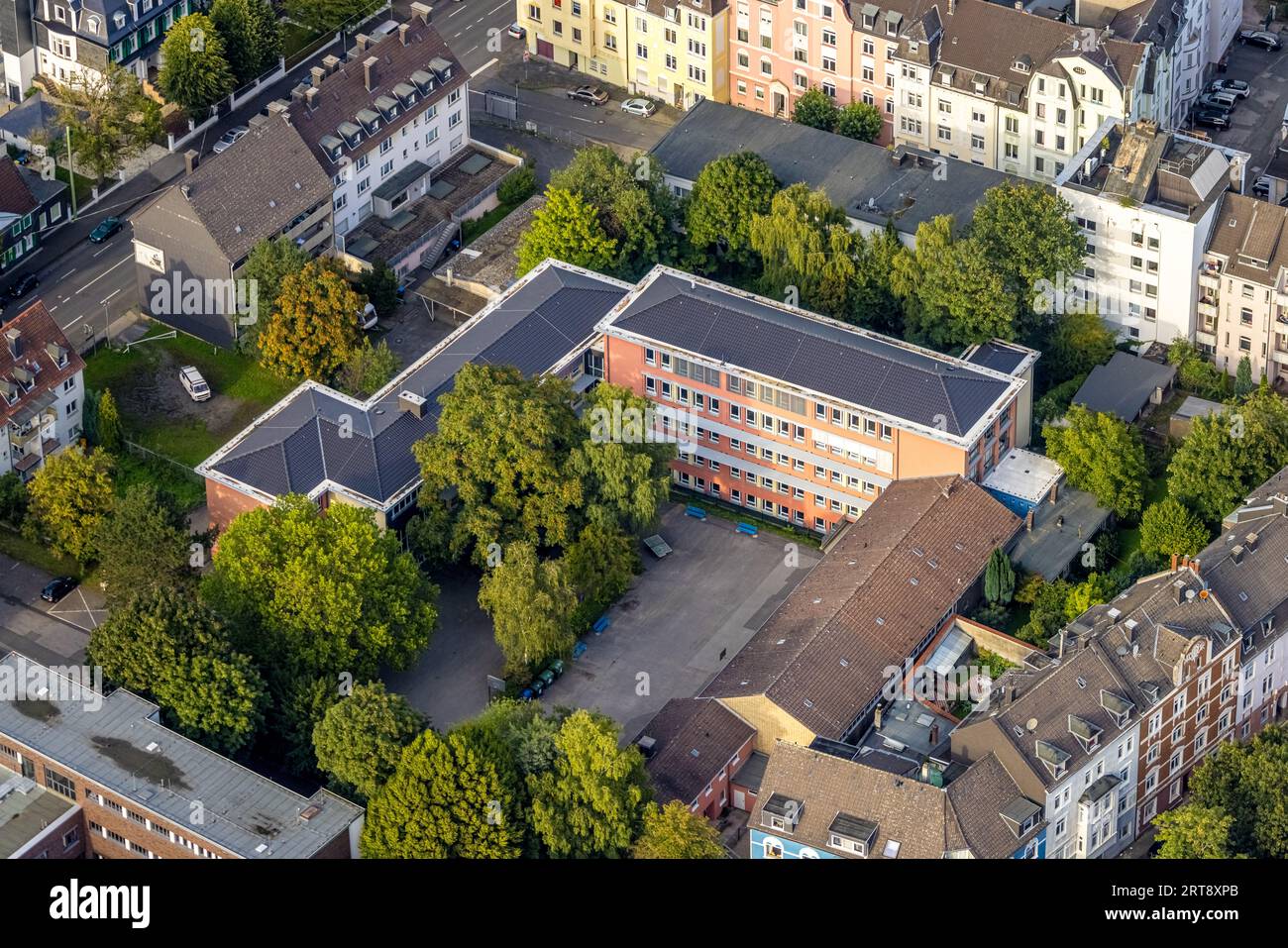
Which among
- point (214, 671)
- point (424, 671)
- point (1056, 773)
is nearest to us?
point (1056, 773)

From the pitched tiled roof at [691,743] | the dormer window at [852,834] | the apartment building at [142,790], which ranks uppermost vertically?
the dormer window at [852,834]

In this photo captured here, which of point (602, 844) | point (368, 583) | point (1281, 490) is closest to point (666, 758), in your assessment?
point (602, 844)

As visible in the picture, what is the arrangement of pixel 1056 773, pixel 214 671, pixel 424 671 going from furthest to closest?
pixel 424 671 < pixel 214 671 < pixel 1056 773

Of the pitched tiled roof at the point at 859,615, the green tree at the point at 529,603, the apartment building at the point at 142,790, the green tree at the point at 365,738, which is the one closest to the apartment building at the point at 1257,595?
the pitched tiled roof at the point at 859,615

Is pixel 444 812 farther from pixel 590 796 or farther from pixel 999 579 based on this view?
pixel 999 579

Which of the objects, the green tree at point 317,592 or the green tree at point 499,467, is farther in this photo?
the green tree at point 499,467

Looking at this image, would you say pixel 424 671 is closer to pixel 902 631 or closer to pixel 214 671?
pixel 214 671

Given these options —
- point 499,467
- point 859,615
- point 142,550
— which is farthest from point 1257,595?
point 142,550

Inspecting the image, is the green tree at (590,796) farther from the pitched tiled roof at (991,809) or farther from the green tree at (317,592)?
the pitched tiled roof at (991,809)
